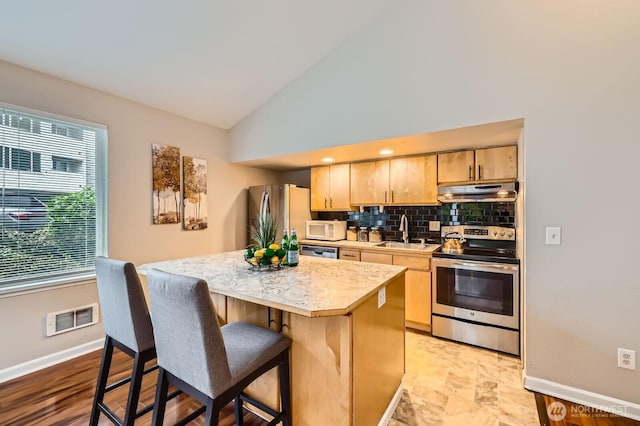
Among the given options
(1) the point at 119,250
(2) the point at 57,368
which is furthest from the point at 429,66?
(2) the point at 57,368

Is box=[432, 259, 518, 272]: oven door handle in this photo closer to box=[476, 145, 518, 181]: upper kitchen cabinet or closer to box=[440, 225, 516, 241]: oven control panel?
box=[440, 225, 516, 241]: oven control panel

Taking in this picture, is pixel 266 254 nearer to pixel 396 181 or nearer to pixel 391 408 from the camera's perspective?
pixel 391 408

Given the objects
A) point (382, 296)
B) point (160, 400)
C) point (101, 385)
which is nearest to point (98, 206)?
point (101, 385)

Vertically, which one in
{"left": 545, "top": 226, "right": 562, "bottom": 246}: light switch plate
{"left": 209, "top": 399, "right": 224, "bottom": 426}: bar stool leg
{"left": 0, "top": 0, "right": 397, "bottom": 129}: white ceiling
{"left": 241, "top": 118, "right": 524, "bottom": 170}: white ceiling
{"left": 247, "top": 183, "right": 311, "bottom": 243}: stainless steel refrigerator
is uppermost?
{"left": 0, "top": 0, "right": 397, "bottom": 129}: white ceiling

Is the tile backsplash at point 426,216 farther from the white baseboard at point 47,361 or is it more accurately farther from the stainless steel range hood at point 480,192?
the white baseboard at point 47,361

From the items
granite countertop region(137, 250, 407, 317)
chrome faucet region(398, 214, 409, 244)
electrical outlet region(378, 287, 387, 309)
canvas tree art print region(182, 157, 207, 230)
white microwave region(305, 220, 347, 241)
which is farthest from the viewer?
white microwave region(305, 220, 347, 241)

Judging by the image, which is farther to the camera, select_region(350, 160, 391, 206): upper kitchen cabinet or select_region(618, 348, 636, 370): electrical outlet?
select_region(350, 160, 391, 206): upper kitchen cabinet

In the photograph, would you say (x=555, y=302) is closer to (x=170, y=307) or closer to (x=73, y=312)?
(x=170, y=307)

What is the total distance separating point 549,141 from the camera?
6.59 feet

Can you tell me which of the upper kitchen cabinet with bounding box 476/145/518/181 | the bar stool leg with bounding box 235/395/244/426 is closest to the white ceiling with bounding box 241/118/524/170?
the upper kitchen cabinet with bounding box 476/145/518/181

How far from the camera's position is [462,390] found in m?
2.08

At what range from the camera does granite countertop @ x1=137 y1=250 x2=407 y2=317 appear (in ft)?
4.09

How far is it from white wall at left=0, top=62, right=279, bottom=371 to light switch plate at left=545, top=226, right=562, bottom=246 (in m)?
3.48

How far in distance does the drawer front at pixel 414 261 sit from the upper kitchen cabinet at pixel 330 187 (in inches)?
40.1
